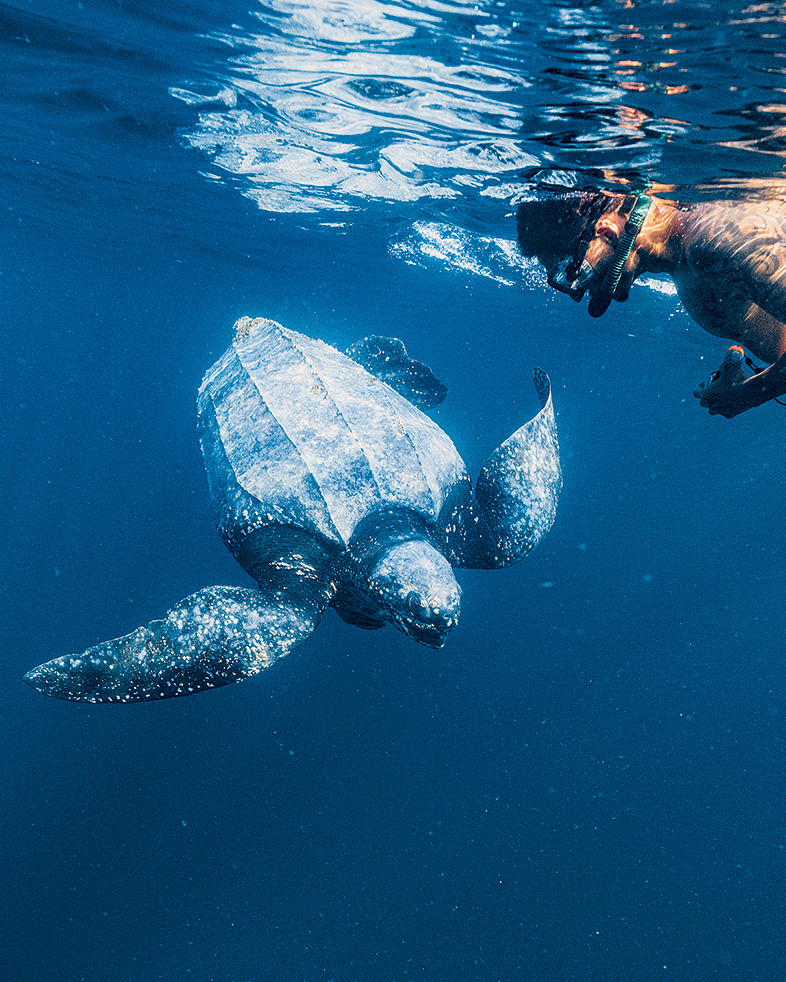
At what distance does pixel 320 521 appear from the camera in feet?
12.4

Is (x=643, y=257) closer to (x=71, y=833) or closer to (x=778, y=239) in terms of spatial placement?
(x=778, y=239)

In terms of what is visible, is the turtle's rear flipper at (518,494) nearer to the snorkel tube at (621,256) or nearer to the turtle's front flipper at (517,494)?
the turtle's front flipper at (517,494)

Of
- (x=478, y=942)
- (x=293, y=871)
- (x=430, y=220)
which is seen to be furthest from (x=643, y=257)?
(x=478, y=942)

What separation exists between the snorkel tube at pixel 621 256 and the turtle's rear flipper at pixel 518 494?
1.64 metres

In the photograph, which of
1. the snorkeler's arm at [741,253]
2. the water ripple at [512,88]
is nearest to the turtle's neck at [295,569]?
the snorkeler's arm at [741,253]

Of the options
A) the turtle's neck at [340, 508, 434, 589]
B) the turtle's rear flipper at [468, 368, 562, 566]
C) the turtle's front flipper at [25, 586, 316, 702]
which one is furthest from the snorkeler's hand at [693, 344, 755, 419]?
the turtle's front flipper at [25, 586, 316, 702]

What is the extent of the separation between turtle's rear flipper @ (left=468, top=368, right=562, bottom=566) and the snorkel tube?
5.37 ft

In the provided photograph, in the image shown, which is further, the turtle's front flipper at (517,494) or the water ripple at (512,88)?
the turtle's front flipper at (517,494)

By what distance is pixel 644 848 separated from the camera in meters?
13.2

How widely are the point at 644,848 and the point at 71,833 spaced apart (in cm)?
1338

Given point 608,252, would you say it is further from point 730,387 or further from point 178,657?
point 178,657

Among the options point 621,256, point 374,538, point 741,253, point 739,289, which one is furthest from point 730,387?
point 374,538

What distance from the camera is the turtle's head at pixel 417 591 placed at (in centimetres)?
323

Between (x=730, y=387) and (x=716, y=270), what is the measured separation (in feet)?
2.11
